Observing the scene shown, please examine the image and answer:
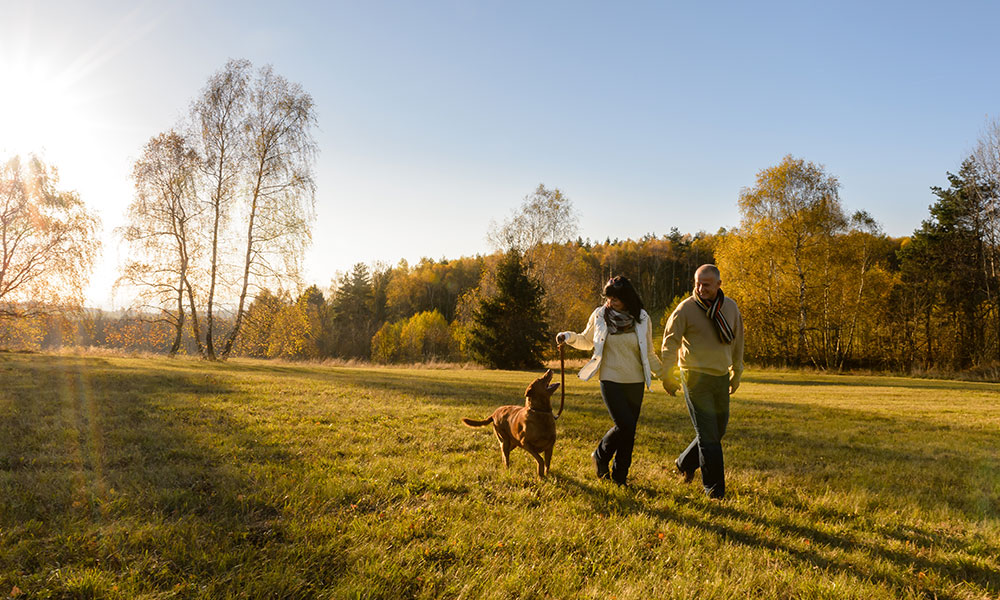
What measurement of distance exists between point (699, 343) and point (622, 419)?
107 cm

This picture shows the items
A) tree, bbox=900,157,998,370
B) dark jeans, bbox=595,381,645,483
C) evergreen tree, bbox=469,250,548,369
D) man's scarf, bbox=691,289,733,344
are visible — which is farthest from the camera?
evergreen tree, bbox=469,250,548,369

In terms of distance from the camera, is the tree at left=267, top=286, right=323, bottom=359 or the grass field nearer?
the grass field

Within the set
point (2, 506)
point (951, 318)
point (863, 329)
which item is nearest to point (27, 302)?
point (2, 506)

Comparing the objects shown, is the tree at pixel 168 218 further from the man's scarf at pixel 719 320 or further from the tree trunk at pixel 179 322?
the man's scarf at pixel 719 320

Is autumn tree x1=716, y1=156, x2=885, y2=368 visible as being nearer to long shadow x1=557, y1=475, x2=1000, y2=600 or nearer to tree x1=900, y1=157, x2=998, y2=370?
tree x1=900, y1=157, x2=998, y2=370

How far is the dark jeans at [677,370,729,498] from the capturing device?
4402 mm

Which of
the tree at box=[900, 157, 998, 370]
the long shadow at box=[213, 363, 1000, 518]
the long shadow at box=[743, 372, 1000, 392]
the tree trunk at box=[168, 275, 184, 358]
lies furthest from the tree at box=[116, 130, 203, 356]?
the tree at box=[900, 157, 998, 370]

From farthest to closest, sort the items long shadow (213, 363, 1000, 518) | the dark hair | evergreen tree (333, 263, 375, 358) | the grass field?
evergreen tree (333, 263, 375, 358), long shadow (213, 363, 1000, 518), the dark hair, the grass field

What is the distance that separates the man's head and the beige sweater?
0.12 metres

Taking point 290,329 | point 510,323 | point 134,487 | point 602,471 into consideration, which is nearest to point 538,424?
point 602,471

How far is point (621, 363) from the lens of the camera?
459 cm

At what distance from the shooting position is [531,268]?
117 ft

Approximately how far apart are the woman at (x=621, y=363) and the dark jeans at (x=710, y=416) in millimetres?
405

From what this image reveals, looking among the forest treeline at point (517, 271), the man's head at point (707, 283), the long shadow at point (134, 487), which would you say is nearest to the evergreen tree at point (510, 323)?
the forest treeline at point (517, 271)
